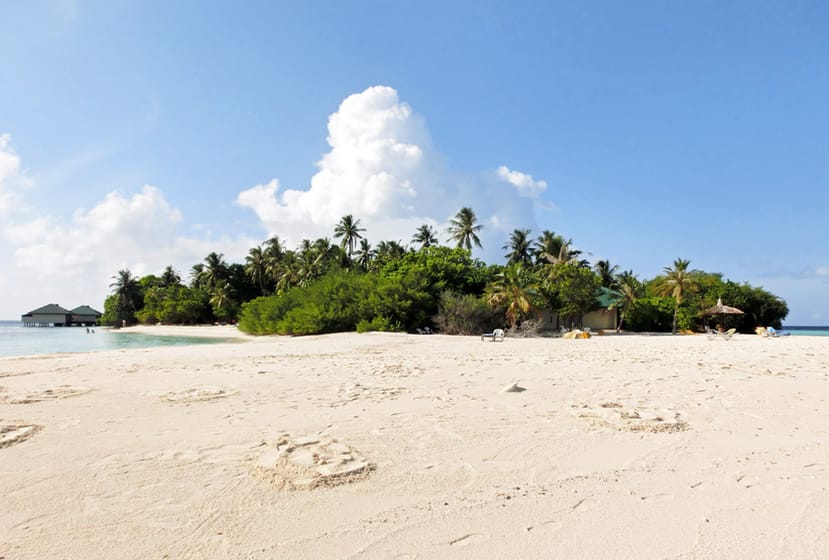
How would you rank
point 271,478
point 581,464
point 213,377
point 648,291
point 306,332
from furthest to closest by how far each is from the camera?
point 648,291
point 306,332
point 213,377
point 581,464
point 271,478

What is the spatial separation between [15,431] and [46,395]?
2284mm

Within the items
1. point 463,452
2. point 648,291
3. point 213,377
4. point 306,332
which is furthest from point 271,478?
point 648,291

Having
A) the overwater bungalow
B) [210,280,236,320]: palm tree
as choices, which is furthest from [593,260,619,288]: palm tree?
the overwater bungalow

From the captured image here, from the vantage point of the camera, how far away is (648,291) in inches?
1807

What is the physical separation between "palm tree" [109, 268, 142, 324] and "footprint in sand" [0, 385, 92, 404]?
2811 inches

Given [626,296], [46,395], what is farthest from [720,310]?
[46,395]

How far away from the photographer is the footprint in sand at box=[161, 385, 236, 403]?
6.21 meters

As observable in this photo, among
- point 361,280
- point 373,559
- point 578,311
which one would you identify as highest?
point 361,280

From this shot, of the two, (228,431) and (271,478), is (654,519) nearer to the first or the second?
(271,478)

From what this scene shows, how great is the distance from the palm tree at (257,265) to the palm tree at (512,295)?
41322mm

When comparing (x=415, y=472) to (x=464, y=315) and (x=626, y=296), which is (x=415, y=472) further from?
(x=626, y=296)

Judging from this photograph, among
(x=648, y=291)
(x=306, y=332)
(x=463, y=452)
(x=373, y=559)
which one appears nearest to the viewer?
(x=373, y=559)

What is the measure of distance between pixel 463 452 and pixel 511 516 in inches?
47.3

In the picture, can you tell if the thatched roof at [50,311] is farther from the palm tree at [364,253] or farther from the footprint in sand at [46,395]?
the footprint in sand at [46,395]
